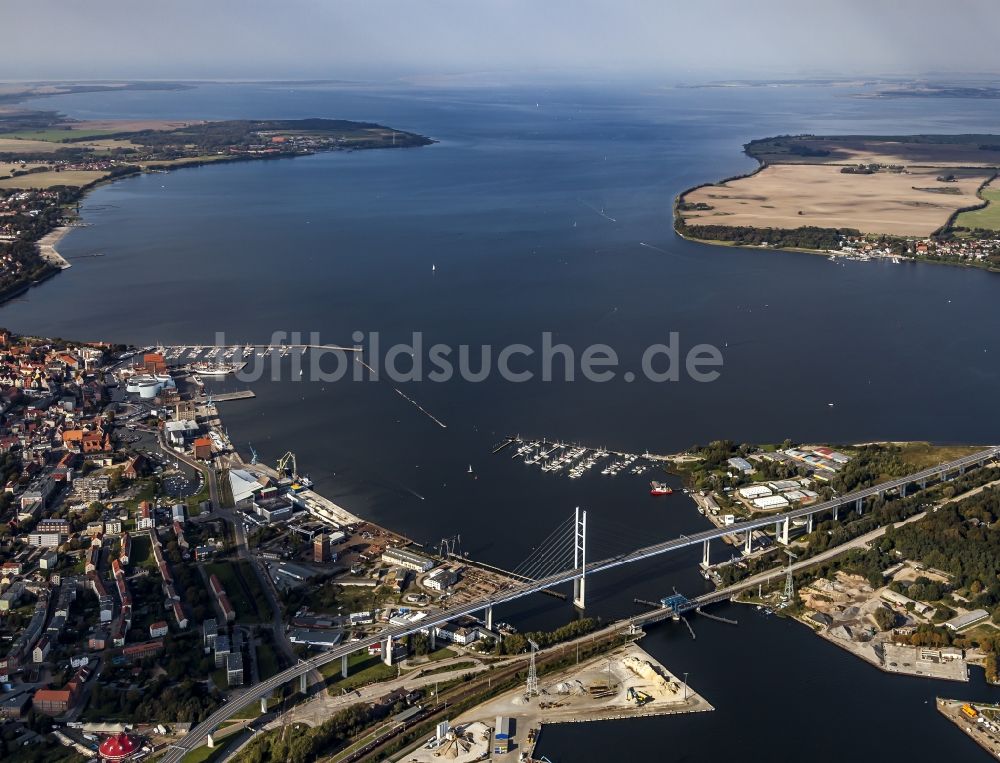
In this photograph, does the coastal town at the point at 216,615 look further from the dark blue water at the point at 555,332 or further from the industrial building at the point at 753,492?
the industrial building at the point at 753,492

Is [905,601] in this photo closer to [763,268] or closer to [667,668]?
[667,668]

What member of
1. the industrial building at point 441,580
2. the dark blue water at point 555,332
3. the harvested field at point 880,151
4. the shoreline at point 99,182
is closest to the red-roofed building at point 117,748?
the industrial building at point 441,580

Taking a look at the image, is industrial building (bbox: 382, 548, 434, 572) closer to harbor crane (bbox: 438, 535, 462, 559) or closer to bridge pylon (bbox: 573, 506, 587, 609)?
harbor crane (bbox: 438, 535, 462, 559)

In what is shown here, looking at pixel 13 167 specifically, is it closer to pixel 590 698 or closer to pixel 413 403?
pixel 413 403

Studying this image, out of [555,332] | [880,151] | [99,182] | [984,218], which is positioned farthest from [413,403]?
[880,151]

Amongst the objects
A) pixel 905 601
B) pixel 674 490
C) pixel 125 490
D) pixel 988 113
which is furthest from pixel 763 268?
pixel 988 113
